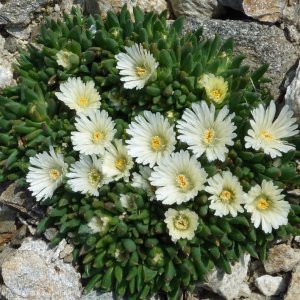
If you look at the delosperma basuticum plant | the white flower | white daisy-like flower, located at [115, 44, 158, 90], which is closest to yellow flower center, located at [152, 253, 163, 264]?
the delosperma basuticum plant

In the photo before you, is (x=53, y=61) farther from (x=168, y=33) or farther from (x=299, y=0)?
(x=299, y=0)

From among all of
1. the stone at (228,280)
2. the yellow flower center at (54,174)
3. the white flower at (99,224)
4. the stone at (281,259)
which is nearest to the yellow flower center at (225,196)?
the stone at (228,280)

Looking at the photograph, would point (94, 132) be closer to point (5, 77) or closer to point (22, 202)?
point (22, 202)

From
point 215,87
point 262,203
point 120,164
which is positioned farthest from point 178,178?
point 215,87

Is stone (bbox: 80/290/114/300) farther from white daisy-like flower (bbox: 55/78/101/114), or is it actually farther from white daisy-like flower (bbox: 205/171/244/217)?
white daisy-like flower (bbox: 55/78/101/114)

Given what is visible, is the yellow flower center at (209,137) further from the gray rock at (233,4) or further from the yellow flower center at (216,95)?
the gray rock at (233,4)

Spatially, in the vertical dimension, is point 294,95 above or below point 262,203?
above
